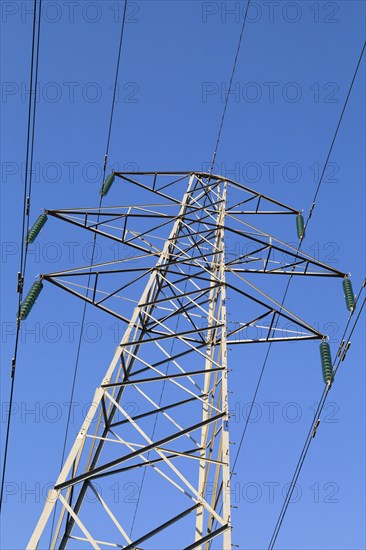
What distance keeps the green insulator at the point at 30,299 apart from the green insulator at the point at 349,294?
6186 millimetres

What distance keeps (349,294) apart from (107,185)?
278 inches

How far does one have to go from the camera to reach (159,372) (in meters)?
11.0

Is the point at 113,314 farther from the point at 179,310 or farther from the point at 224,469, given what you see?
the point at 224,469

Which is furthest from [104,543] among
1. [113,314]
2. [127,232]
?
[127,232]

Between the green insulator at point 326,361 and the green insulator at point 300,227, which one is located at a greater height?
the green insulator at point 300,227

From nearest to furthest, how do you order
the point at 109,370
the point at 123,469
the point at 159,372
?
the point at 123,469
the point at 109,370
the point at 159,372

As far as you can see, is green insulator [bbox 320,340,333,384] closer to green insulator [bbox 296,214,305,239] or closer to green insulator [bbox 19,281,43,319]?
green insulator [bbox 19,281,43,319]

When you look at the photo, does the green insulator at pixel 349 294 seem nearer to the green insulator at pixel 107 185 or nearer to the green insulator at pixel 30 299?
the green insulator at pixel 30 299

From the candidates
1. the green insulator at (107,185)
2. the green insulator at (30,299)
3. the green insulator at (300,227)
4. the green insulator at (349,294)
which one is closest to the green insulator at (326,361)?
the green insulator at (349,294)

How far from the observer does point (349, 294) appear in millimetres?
14961

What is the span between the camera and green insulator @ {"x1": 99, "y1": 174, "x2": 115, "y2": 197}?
60.8 feet

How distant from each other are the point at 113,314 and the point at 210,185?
5.58m

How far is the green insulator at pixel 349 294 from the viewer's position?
14767mm

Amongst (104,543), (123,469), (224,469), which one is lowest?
(104,543)
